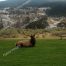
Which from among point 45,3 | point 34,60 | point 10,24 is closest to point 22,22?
point 10,24

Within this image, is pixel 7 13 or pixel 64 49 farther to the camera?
pixel 7 13

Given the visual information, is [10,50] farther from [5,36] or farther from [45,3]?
[45,3]

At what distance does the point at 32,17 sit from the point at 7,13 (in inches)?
143

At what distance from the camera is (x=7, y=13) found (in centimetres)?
4059

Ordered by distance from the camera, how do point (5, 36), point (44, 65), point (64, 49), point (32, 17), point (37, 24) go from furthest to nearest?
point (32, 17) → point (37, 24) → point (5, 36) → point (64, 49) → point (44, 65)

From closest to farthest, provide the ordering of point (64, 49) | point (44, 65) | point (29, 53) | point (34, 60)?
point (44, 65) < point (34, 60) < point (29, 53) < point (64, 49)

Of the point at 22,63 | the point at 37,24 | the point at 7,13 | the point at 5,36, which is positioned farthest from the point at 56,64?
the point at 7,13

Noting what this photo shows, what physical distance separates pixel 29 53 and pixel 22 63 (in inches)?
109

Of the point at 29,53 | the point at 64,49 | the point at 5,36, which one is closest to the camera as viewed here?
the point at 29,53

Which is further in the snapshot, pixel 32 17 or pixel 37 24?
pixel 32 17

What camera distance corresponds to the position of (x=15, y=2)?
39.2 metres

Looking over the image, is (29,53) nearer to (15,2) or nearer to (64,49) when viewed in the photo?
(64,49)

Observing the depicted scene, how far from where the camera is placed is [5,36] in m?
27.2

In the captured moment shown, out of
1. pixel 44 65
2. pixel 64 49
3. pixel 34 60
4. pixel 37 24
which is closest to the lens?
pixel 44 65
